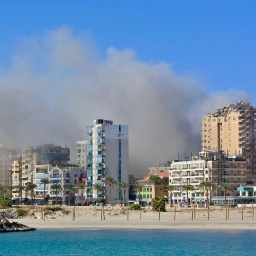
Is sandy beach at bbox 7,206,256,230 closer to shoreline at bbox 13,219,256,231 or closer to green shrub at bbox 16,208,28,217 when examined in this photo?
shoreline at bbox 13,219,256,231

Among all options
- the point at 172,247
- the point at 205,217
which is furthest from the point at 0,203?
the point at 172,247

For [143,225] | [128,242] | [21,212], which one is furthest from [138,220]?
[128,242]

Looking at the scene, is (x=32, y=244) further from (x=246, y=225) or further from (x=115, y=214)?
(x=115, y=214)

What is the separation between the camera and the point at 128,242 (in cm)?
10650

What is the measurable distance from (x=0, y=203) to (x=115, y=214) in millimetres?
40420

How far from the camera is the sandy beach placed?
134887mm

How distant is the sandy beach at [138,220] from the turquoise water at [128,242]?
32.0 feet

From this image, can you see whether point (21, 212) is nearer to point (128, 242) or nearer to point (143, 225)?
point (143, 225)

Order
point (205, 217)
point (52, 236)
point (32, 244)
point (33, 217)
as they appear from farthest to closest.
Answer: point (33, 217) < point (205, 217) < point (52, 236) < point (32, 244)

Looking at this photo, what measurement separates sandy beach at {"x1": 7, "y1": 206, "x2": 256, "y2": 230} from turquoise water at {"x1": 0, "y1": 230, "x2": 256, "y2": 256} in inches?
384

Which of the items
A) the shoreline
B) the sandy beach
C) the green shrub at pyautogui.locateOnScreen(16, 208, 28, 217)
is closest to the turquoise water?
the shoreline

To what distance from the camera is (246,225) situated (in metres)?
133

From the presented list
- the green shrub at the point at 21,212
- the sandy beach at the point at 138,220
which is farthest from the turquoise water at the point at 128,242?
the green shrub at the point at 21,212

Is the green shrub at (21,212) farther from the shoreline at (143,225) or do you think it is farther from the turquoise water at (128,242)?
the turquoise water at (128,242)
